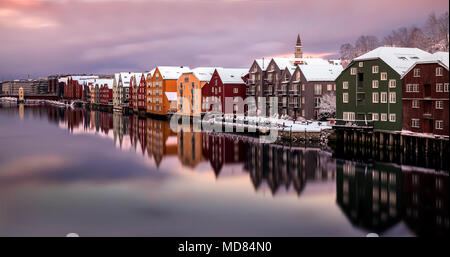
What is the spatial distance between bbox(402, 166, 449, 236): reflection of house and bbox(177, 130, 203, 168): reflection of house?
1907 cm

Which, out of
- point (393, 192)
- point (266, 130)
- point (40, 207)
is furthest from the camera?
point (266, 130)

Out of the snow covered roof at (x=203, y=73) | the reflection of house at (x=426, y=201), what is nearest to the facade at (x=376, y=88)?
the reflection of house at (x=426, y=201)

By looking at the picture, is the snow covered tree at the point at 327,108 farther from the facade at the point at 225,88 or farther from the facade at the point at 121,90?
the facade at the point at 121,90

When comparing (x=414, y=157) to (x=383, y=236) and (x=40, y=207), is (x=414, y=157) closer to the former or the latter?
(x=383, y=236)

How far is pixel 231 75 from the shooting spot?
90.4m

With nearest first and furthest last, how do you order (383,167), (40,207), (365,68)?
(40,207) < (383,167) < (365,68)

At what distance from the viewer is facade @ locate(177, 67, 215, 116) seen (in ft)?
303

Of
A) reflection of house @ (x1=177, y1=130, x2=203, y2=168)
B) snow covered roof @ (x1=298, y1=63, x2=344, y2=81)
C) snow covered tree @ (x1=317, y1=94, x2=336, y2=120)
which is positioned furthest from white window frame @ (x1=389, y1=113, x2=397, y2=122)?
snow covered roof @ (x1=298, y1=63, x2=344, y2=81)

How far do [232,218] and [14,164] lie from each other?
27273 mm

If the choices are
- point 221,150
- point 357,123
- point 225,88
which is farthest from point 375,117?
point 225,88

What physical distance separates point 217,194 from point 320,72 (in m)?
46.1

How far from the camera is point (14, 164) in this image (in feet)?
138
